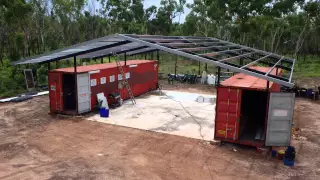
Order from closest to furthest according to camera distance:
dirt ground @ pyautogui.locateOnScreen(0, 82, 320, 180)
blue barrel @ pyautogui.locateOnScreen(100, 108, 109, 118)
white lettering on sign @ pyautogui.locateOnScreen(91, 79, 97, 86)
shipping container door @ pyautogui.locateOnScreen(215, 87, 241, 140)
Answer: dirt ground @ pyautogui.locateOnScreen(0, 82, 320, 180)
shipping container door @ pyautogui.locateOnScreen(215, 87, 241, 140)
blue barrel @ pyautogui.locateOnScreen(100, 108, 109, 118)
white lettering on sign @ pyautogui.locateOnScreen(91, 79, 97, 86)

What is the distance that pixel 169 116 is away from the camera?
1453 cm

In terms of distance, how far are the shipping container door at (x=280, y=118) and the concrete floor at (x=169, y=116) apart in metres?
2.55

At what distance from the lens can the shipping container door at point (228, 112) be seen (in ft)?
32.7

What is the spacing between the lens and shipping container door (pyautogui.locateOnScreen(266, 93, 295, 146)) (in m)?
9.16

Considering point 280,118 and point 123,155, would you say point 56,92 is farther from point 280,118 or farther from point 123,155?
point 280,118

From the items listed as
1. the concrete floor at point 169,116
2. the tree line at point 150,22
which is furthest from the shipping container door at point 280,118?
the tree line at point 150,22

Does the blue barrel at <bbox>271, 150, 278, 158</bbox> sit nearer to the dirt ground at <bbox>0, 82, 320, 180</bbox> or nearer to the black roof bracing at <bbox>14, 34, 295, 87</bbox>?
the dirt ground at <bbox>0, 82, 320, 180</bbox>

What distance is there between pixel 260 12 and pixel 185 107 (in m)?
21.9

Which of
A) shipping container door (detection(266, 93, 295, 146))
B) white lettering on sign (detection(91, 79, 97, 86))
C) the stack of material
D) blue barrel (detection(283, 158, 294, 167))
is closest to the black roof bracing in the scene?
shipping container door (detection(266, 93, 295, 146))

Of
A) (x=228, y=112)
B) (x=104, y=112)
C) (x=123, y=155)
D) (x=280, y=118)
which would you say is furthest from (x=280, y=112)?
(x=104, y=112)

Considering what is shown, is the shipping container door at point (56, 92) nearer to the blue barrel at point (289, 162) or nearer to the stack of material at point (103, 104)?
the stack of material at point (103, 104)

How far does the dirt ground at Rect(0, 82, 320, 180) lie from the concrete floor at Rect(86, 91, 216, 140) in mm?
774

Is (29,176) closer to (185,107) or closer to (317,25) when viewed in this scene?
(185,107)

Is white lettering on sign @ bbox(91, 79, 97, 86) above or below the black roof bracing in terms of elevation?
below
